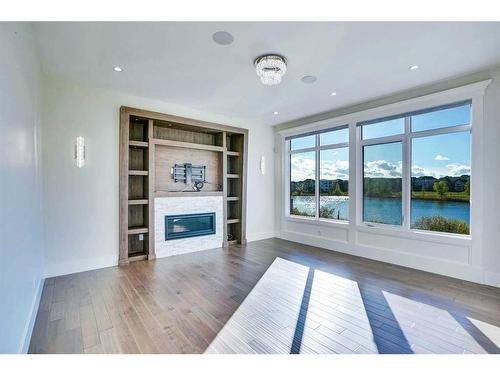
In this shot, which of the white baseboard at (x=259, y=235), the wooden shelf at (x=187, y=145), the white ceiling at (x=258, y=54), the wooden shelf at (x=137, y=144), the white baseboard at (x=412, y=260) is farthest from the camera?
the white baseboard at (x=259, y=235)

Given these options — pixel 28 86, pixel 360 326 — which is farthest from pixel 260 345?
pixel 28 86

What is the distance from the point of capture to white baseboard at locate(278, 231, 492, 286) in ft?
11.5

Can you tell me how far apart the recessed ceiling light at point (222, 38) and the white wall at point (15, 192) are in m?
1.65

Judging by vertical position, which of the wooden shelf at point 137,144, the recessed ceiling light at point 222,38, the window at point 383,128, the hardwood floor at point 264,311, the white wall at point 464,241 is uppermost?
the recessed ceiling light at point 222,38

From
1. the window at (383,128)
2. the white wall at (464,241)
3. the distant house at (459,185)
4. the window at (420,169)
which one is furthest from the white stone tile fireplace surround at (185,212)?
the distant house at (459,185)

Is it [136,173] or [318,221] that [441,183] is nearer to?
[318,221]

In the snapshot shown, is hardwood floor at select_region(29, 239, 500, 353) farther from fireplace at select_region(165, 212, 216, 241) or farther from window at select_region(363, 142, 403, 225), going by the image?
window at select_region(363, 142, 403, 225)

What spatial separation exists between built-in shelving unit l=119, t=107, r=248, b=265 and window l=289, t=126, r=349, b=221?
1.40 metres

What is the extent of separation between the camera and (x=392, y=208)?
4508 millimetres

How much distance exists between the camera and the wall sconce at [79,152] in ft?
12.7

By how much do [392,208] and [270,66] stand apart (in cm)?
333

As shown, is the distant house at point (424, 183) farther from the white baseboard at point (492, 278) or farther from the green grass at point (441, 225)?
the white baseboard at point (492, 278)

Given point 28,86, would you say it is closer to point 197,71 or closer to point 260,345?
point 197,71

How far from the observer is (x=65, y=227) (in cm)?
381
